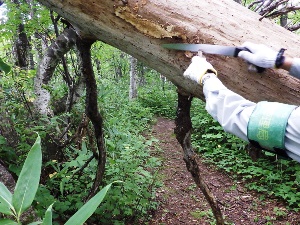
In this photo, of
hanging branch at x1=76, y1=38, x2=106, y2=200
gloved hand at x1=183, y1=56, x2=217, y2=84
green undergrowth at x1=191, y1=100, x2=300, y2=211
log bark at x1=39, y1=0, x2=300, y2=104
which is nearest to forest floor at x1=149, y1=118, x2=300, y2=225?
green undergrowth at x1=191, y1=100, x2=300, y2=211

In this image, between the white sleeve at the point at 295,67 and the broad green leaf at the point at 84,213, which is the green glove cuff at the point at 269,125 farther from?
the broad green leaf at the point at 84,213

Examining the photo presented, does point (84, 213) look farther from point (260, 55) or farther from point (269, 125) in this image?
point (260, 55)

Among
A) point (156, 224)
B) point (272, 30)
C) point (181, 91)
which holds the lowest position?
point (156, 224)

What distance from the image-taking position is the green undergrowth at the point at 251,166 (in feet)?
17.1

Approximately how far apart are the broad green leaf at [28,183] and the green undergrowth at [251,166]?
505cm

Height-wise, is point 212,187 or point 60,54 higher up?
point 60,54

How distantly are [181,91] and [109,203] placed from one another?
2118mm

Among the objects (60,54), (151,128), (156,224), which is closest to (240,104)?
(156,224)

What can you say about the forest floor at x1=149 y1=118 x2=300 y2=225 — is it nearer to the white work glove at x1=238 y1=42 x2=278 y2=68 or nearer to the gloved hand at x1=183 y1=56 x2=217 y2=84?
the gloved hand at x1=183 y1=56 x2=217 y2=84

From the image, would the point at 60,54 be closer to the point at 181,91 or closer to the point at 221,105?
the point at 181,91

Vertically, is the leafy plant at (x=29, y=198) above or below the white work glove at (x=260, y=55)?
below

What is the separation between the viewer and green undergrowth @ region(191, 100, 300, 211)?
5.22 metres

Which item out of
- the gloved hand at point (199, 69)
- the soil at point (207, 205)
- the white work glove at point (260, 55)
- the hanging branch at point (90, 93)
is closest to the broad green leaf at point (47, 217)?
the gloved hand at point (199, 69)

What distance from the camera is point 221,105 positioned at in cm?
151
